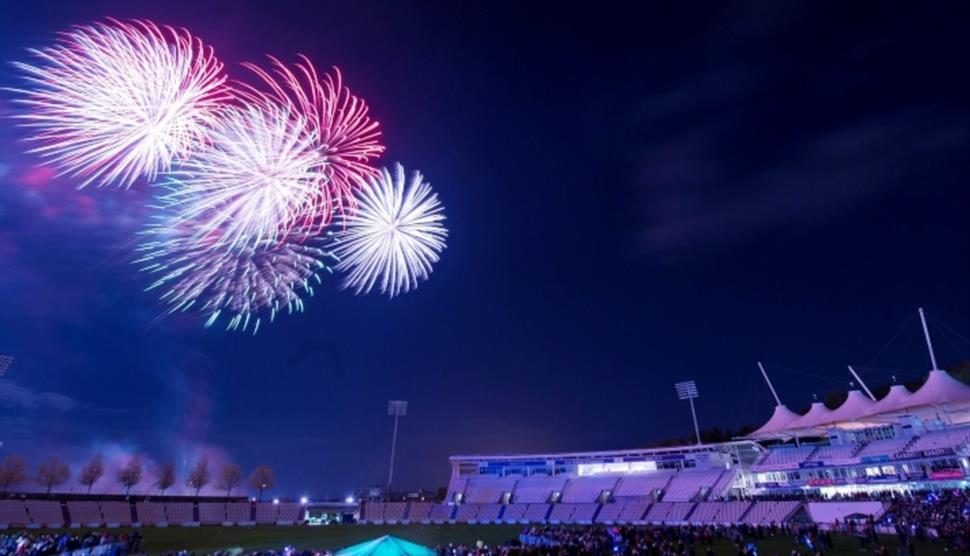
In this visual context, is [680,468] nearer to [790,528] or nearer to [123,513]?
[790,528]

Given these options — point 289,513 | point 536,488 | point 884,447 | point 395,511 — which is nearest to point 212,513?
point 289,513

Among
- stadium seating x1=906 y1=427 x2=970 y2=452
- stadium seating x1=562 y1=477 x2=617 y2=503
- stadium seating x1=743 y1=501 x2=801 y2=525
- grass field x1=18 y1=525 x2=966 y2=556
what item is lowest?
grass field x1=18 y1=525 x2=966 y2=556

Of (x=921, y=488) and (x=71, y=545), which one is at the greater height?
(x=921, y=488)

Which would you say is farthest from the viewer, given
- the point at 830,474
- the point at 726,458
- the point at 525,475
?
the point at 525,475

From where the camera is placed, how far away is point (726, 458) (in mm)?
67938

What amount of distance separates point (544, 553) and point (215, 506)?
70.9 metres

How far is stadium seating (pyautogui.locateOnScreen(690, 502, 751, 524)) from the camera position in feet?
173

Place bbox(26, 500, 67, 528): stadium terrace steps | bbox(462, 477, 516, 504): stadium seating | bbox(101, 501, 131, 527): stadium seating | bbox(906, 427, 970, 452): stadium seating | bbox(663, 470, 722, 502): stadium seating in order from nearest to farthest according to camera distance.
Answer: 1. bbox(906, 427, 970, 452): stadium seating
2. bbox(26, 500, 67, 528): stadium terrace steps
3. bbox(663, 470, 722, 502): stadium seating
4. bbox(101, 501, 131, 527): stadium seating
5. bbox(462, 477, 516, 504): stadium seating

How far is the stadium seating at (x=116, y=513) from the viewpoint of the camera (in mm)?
65475

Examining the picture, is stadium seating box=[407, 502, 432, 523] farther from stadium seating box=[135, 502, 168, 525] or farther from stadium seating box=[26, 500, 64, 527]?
stadium seating box=[26, 500, 64, 527]

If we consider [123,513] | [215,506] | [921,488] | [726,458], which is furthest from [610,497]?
[123,513]

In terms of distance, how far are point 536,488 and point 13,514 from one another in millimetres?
65436

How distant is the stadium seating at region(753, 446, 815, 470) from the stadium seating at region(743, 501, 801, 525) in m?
12.0

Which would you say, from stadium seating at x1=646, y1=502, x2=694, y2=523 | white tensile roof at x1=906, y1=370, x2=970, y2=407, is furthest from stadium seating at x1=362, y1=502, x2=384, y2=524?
white tensile roof at x1=906, y1=370, x2=970, y2=407
